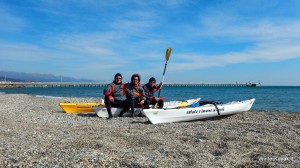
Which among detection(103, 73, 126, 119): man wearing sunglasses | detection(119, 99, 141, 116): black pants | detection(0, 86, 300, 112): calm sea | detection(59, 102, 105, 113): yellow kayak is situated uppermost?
detection(103, 73, 126, 119): man wearing sunglasses

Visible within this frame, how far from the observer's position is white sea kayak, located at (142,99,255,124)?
1139 centimetres

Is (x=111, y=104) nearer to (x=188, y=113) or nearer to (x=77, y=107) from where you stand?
(x=77, y=107)

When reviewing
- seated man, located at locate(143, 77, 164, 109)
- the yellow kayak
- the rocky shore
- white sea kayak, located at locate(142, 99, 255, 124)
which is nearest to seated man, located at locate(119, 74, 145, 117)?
seated man, located at locate(143, 77, 164, 109)

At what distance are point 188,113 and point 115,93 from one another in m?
3.20

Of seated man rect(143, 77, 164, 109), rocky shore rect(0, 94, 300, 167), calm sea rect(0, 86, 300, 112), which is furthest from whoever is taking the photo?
calm sea rect(0, 86, 300, 112)

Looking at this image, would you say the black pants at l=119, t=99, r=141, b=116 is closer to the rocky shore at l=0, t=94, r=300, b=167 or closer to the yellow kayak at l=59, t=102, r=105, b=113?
the yellow kayak at l=59, t=102, r=105, b=113

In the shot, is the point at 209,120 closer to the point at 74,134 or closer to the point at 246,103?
the point at 246,103

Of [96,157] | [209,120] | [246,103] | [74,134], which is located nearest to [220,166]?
[96,157]

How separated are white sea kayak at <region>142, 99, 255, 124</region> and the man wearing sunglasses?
2.27 m

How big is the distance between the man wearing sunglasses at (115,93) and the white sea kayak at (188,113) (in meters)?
2.27

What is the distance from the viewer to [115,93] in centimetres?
1316

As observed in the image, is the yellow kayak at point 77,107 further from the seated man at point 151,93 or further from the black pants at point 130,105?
the seated man at point 151,93

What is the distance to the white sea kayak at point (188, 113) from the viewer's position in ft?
37.4

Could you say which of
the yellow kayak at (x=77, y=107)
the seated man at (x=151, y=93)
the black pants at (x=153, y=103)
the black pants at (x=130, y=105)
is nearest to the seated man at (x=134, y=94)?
the black pants at (x=130, y=105)
